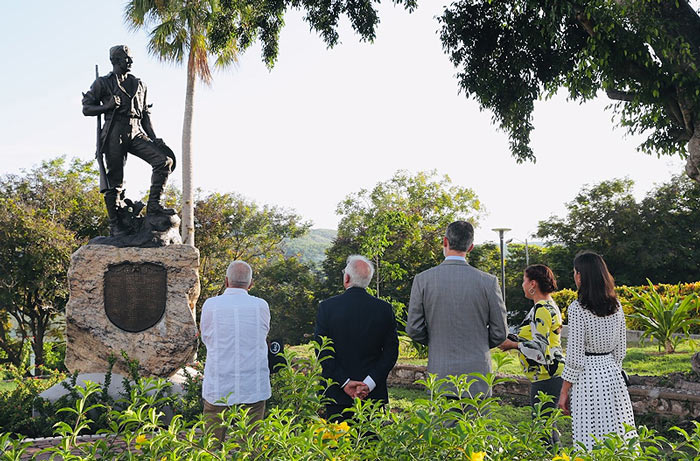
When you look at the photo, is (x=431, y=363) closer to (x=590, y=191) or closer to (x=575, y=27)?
(x=575, y=27)

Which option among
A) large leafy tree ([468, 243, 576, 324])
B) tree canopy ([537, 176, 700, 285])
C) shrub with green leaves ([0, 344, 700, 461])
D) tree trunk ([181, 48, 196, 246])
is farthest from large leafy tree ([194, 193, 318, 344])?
shrub with green leaves ([0, 344, 700, 461])

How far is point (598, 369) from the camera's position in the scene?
387 cm

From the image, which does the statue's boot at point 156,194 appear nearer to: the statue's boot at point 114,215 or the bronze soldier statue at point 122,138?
the bronze soldier statue at point 122,138

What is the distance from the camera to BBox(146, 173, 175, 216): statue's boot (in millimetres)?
8016

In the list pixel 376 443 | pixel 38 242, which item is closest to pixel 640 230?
pixel 38 242

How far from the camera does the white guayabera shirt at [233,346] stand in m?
4.07

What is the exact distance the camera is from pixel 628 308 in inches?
564

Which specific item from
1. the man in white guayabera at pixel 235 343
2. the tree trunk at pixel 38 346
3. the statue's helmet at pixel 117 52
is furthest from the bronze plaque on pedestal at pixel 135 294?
the tree trunk at pixel 38 346

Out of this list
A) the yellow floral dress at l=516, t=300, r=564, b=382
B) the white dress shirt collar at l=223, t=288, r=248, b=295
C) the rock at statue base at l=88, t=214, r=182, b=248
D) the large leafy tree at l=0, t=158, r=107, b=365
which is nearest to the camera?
the white dress shirt collar at l=223, t=288, r=248, b=295

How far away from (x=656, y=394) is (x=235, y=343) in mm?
5400

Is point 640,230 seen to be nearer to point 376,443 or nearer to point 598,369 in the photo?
point 598,369

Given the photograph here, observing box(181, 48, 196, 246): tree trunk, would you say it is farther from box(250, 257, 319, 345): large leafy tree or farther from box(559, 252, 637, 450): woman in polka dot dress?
box(559, 252, 637, 450): woman in polka dot dress

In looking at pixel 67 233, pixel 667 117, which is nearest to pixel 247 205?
pixel 67 233

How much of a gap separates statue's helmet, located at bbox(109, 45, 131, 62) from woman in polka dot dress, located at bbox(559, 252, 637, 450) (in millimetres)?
6696
